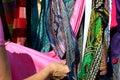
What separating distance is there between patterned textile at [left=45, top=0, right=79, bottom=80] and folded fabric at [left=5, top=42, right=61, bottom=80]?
0.56 feet

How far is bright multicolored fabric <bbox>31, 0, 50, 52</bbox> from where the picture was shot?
1656mm

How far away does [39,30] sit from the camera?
167cm

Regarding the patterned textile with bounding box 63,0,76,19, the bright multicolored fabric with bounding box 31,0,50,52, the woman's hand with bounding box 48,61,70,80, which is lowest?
the woman's hand with bounding box 48,61,70,80

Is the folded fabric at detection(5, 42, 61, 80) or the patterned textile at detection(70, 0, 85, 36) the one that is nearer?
the folded fabric at detection(5, 42, 61, 80)

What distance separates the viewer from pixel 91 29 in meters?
1.64

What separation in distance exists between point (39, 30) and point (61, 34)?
0.12m

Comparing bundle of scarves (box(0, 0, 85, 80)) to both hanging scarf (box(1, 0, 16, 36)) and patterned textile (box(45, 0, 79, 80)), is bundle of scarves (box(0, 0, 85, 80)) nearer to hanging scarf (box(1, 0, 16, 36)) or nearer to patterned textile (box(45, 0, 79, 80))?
patterned textile (box(45, 0, 79, 80))

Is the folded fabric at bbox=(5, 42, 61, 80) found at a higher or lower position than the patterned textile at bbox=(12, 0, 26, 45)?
lower

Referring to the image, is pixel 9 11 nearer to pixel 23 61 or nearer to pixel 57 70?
pixel 23 61

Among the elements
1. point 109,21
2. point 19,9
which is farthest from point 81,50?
point 19,9

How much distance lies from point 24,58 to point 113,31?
0.69 m

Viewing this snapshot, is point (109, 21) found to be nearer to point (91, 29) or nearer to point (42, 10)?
point (91, 29)

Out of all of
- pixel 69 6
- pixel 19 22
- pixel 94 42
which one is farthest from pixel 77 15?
pixel 19 22

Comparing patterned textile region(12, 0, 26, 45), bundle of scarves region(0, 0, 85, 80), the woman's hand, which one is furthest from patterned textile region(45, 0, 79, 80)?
the woman's hand
